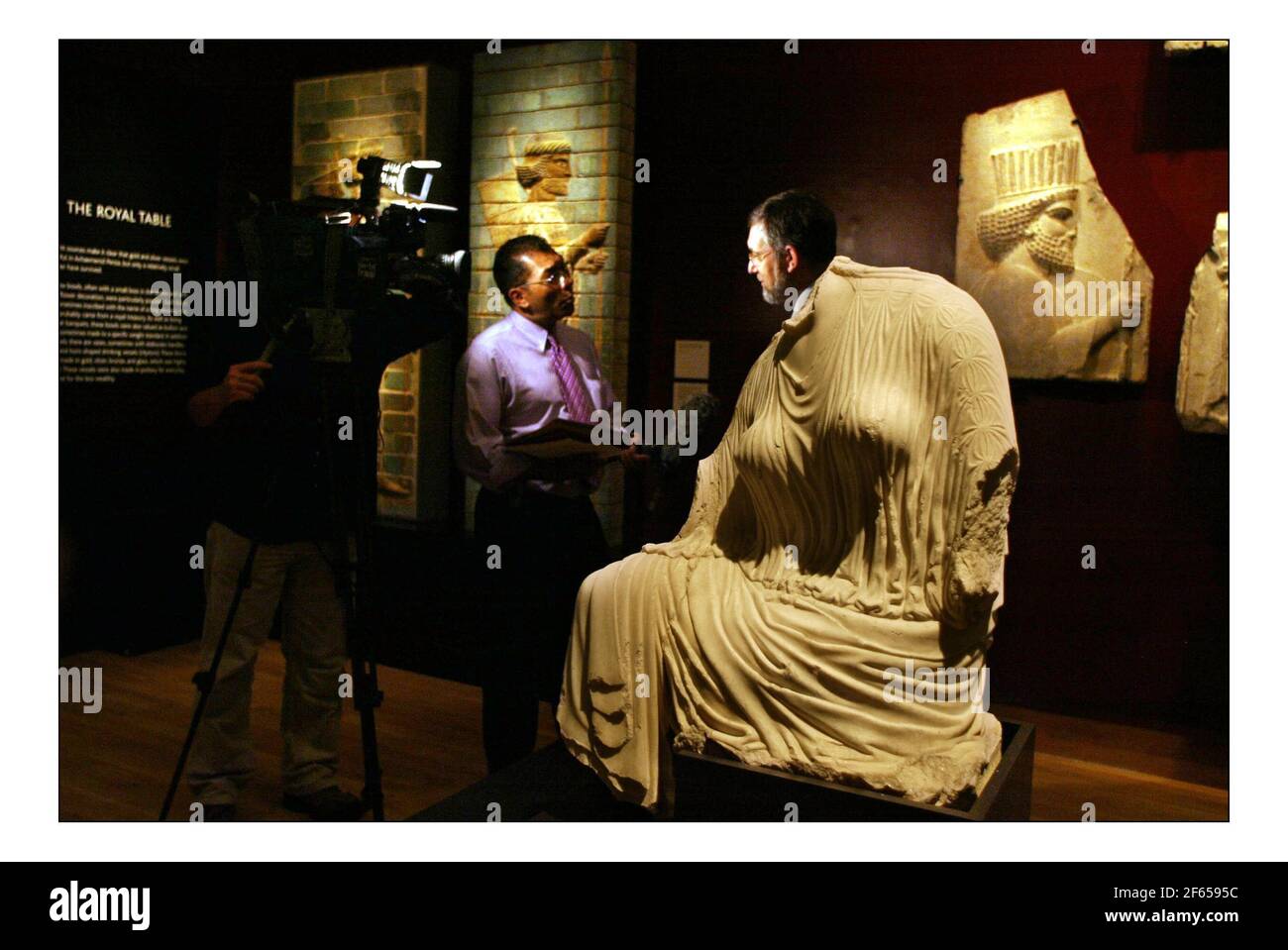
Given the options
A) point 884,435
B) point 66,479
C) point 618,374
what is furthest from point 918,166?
point 66,479

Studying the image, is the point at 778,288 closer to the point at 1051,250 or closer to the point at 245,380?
the point at 245,380

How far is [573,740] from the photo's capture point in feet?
7.52

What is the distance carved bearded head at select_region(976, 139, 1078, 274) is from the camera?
342 cm

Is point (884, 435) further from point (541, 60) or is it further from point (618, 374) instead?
point (541, 60)

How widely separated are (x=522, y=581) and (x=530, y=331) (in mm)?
702

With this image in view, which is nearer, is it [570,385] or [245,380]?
[245,380]

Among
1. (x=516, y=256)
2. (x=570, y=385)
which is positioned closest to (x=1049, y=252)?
(x=570, y=385)

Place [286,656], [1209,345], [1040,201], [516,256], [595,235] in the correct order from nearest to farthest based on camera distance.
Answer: [286,656] → [516,256] → [1209,345] → [1040,201] → [595,235]

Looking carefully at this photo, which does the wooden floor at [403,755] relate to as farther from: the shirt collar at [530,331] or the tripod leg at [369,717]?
the shirt collar at [530,331]

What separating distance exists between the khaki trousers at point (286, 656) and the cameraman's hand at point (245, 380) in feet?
1.37

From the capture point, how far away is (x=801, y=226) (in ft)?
7.52

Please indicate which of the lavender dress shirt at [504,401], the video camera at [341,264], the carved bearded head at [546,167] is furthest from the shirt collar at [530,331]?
the carved bearded head at [546,167]

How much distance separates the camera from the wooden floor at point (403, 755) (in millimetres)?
2922

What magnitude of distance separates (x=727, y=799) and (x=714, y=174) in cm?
244
